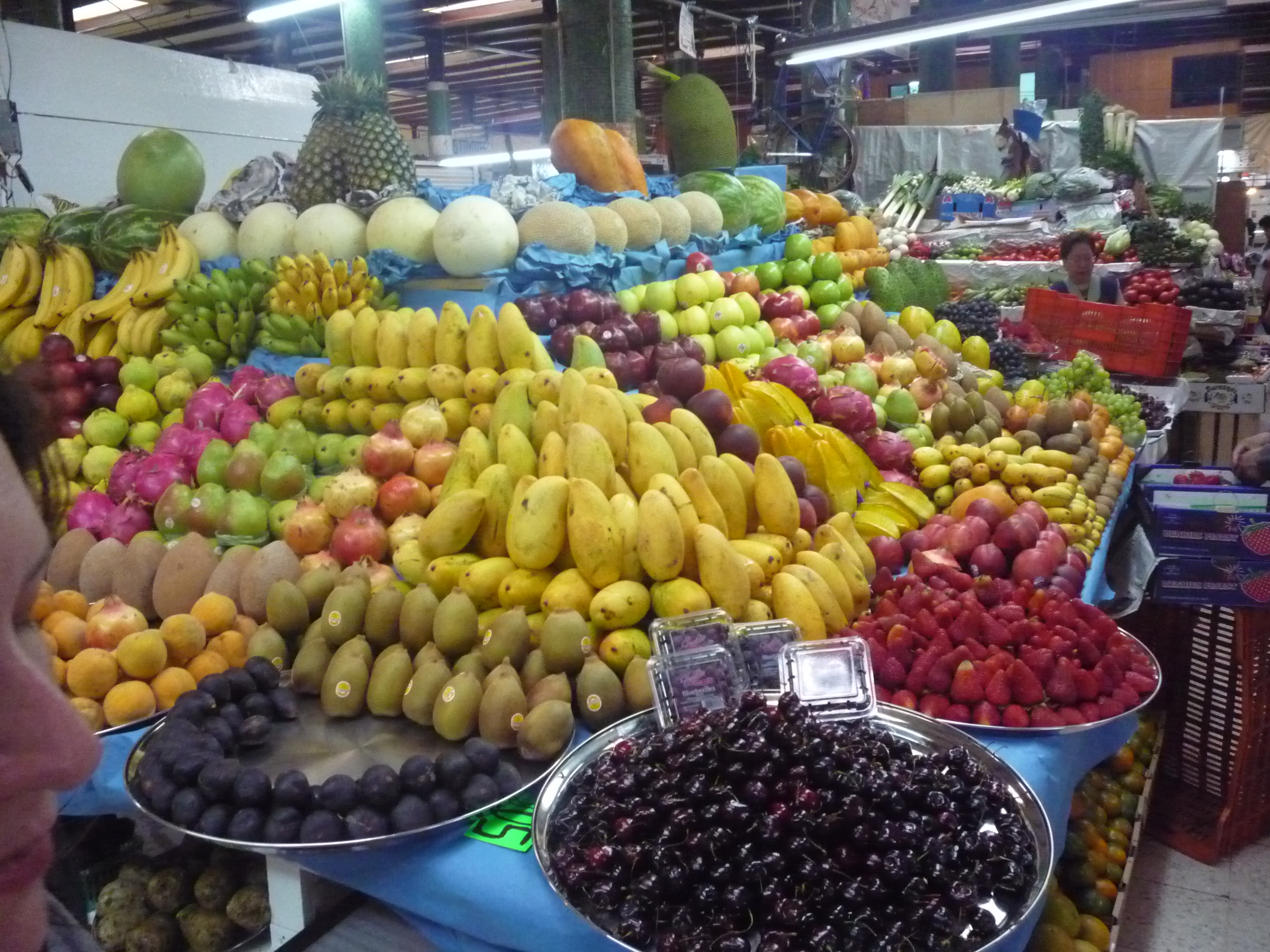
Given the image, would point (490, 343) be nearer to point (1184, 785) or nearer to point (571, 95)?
point (1184, 785)

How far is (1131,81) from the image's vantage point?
1778 cm

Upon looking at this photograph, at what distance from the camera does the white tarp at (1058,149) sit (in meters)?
11.2

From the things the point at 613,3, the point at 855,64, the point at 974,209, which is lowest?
the point at 974,209

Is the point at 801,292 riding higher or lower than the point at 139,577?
higher

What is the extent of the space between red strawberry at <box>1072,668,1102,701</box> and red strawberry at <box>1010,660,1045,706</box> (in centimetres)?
7

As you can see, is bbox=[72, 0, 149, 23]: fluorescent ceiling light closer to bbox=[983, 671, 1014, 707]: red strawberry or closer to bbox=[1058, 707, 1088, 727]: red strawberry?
bbox=[983, 671, 1014, 707]: red strawberry

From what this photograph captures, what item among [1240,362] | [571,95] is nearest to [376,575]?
[571,95]

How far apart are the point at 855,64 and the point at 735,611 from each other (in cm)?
1336

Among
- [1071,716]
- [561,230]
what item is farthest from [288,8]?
[1071,716]

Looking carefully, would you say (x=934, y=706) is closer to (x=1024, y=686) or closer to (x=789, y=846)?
(x=1024, y=686)

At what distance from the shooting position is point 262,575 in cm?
224

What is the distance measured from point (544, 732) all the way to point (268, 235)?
318cm

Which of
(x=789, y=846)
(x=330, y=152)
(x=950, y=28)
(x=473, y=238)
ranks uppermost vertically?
(x=950, y=28)

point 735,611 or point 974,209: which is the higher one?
point 974,209
